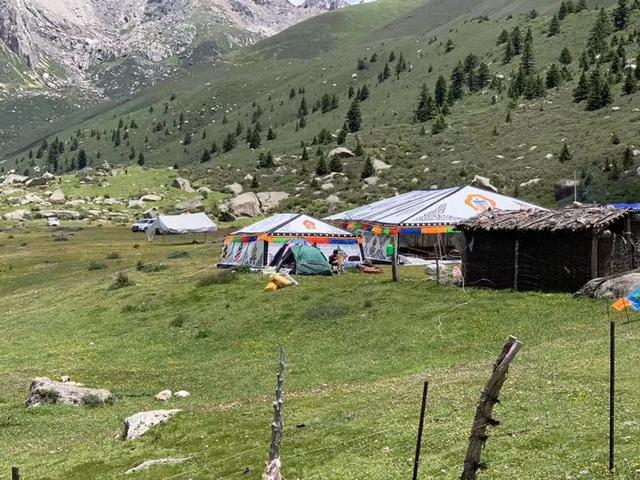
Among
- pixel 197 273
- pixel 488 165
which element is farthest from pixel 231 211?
pixel 197 273

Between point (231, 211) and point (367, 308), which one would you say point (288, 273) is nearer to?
point (367, 308)

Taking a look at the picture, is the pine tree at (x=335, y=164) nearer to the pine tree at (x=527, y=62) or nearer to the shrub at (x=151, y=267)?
the pine tree at (x=527, y=62)

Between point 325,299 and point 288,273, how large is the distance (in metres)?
9.39

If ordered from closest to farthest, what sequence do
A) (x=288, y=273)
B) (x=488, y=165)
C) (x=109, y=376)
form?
1. (x=109, y=376)
2. (x=288, y=273)
3. (x=488, y=165)

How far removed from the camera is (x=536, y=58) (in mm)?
138000

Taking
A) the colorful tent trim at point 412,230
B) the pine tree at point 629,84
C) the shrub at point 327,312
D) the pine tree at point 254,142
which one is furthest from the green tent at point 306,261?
→ the pine tree at point 254,142

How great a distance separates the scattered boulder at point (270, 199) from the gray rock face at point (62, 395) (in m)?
77.9

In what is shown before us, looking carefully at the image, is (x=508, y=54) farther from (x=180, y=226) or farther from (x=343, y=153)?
(x=180, y=226)

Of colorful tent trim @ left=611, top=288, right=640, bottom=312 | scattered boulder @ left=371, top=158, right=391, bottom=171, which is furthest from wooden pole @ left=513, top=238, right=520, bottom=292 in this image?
scattered boulder @ left=371, top=158, right=391, bottom=171

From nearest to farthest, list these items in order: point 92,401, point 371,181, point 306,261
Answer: point 92,401
point 306,261
point 371,181

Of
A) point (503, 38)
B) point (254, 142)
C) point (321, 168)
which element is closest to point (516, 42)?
point (503, 38)

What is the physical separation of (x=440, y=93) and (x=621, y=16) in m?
34.8

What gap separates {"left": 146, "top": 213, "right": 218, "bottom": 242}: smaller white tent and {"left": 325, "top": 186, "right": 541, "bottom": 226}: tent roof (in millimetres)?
31708

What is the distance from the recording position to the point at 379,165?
103 metres
